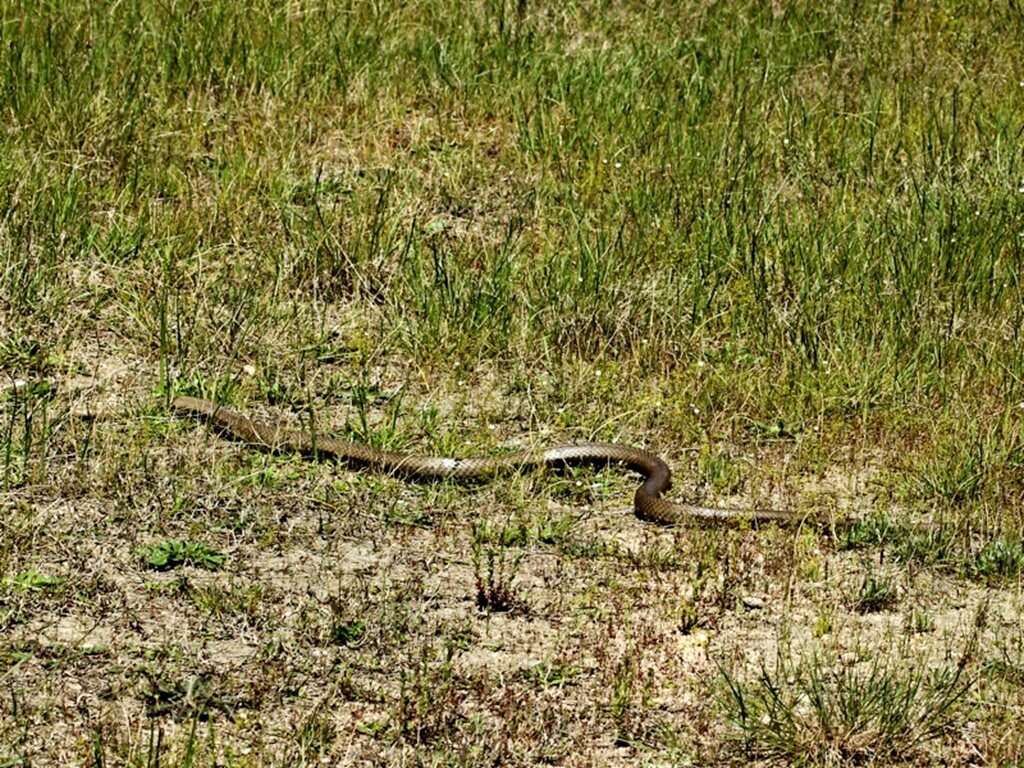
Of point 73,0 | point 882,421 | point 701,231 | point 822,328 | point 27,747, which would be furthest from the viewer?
point 73,0

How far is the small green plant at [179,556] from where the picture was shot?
17.8ft

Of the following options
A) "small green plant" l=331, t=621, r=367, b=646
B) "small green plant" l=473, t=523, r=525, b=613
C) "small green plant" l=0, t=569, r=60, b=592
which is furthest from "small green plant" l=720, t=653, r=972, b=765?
"small green plant" l=0, t=569, r=60, b=592

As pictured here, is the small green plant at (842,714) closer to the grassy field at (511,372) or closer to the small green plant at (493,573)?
the grassy field at (511,372)

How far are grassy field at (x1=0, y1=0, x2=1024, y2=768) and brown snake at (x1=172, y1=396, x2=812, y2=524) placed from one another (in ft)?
0.26

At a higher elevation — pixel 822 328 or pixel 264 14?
pixel 264 14

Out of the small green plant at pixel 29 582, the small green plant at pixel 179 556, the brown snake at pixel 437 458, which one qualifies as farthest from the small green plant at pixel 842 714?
the small green plant at pixel 29 582

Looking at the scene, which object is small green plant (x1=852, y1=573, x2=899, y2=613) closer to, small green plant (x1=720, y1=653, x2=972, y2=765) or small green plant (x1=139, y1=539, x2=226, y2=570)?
small green plant (x1=720, y1=653, x2=972, y2=765)

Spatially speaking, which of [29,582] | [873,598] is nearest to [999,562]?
[873,598]

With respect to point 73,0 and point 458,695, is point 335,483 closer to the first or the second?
point 458,695

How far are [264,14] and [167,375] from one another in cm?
317

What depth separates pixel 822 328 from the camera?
23.2 feet

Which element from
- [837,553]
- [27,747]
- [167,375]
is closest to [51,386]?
[167,375]

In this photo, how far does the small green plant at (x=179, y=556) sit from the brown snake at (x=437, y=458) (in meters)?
0.85

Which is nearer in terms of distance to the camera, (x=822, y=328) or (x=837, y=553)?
(x=837, y=553)
